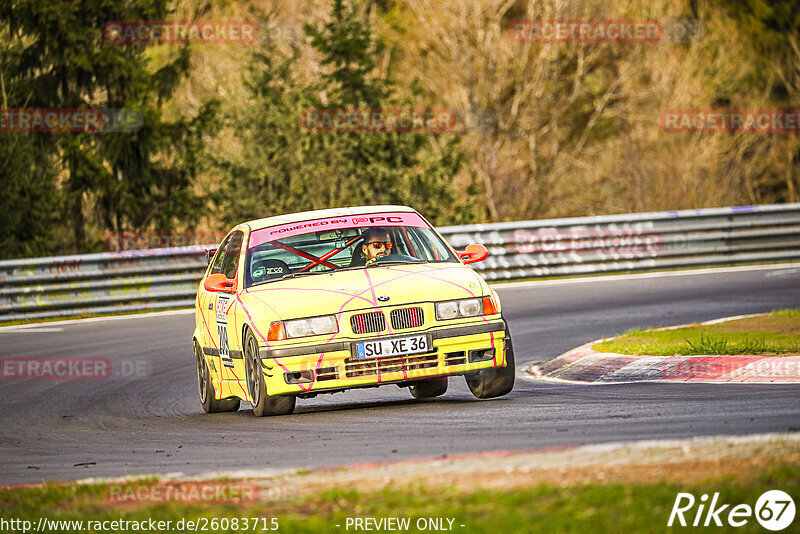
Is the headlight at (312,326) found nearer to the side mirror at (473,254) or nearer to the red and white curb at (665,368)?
the side mirror at (473,254)

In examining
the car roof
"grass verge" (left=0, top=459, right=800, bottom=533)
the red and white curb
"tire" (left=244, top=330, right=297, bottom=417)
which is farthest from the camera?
the car roof

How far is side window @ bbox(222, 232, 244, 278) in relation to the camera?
1116 cm

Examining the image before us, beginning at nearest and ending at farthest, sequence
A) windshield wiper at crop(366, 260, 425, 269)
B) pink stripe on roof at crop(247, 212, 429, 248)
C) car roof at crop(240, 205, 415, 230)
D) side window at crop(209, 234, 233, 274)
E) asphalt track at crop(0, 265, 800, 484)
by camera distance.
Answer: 1. asphalt track at crop(0, 265, 800, 484)
2. windshield wiper at crop(366, 260, 425, 269)
3. pink stripe on roof at crop(247, 212, 429, 248)
4. car roof at crop(240, 205, 415, 230)
5. side window at crop(209, 234, 233, 274)

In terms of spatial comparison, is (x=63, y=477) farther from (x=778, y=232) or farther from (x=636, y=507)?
(x=778, y=232)

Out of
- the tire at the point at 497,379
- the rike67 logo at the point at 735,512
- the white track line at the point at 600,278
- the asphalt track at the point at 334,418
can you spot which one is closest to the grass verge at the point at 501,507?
the rike67 logo at the point at 735,512

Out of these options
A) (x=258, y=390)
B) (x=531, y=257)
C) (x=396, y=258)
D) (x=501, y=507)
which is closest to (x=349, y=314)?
(x=258, y=390)

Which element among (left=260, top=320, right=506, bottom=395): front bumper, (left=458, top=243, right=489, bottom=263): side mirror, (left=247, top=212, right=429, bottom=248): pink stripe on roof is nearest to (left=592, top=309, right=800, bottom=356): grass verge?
(left=458, top=243, right=489, bottom=263): side mirror

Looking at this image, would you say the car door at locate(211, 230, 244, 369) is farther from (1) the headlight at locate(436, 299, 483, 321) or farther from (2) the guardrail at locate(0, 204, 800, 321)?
(2) the guardrail at locate(0, 204, 800, 321)

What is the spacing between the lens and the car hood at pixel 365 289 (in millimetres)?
9633

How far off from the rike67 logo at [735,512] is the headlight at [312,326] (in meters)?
4.50

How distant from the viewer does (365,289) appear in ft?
32.0

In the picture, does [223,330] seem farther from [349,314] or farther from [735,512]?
[735,512]

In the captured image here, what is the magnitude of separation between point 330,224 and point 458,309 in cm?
166

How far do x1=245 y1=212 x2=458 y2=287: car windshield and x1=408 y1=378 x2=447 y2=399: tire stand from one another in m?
1.10
